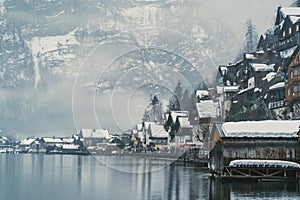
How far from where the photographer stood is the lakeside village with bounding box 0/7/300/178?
48.8 meters

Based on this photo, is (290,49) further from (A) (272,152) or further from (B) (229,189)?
(B) (229,189)

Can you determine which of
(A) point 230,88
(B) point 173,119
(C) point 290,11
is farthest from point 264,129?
(B) point 173,119

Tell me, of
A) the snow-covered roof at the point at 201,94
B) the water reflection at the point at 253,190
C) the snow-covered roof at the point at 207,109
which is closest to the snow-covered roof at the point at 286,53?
the snow-covered roof at the point at 207,109

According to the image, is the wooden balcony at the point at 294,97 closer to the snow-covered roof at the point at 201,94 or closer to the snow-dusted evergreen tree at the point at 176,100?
the snow-covered roof at the point at 201,94

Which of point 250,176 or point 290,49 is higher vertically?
point 290,49

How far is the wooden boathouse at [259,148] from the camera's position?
4844cm

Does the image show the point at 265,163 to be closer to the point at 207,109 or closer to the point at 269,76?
the point at 269,76

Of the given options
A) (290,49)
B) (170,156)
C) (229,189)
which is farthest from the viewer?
(170,156)

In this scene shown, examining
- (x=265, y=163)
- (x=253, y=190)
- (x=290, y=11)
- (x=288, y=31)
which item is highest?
(x=290, y=11)

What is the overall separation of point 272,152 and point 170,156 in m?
61.2

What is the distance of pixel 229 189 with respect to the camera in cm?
4159

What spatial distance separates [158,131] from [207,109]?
43.8m

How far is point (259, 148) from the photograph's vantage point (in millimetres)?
48969

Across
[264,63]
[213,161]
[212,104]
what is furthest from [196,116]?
[213,161]
